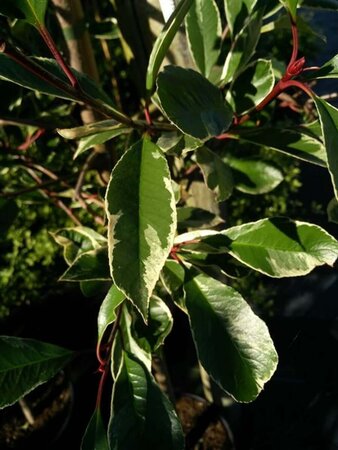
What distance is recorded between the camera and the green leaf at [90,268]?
82 centimetres

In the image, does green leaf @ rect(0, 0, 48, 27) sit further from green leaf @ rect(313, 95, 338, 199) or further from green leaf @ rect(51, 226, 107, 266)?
green leaf @ rect(51, 226, 107, 266)

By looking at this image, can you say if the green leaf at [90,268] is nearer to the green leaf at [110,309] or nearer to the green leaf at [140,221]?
the green leaf at [110,309]

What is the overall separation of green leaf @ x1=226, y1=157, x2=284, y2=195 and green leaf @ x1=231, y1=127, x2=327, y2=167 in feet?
0.58

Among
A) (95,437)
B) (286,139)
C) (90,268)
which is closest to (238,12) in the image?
(286,139)

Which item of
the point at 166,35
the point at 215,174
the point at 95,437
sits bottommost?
the point at 95,437

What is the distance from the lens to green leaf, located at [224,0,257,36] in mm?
839

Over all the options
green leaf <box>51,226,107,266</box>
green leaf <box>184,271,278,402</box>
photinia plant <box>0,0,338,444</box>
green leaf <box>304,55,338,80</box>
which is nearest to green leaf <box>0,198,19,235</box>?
green leaf <box>51,226,107,266</box>

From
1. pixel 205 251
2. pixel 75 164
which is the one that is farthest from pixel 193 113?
pixel 75 164

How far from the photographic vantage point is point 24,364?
0.82m

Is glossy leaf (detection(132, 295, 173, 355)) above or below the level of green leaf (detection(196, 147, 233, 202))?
below

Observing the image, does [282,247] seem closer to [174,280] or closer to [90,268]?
[174,280]

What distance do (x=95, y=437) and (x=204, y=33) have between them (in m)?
0.66

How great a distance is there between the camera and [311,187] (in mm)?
2234

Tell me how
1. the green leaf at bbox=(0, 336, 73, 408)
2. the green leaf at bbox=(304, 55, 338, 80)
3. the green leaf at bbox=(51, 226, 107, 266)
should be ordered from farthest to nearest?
1. the green leaf at bbox=(51, 226, 107, 266)
2. the green leaf at bbox=(0, 336, 73, 408)
3. the green leaf at bbox=(304, 55, 338, 80)
